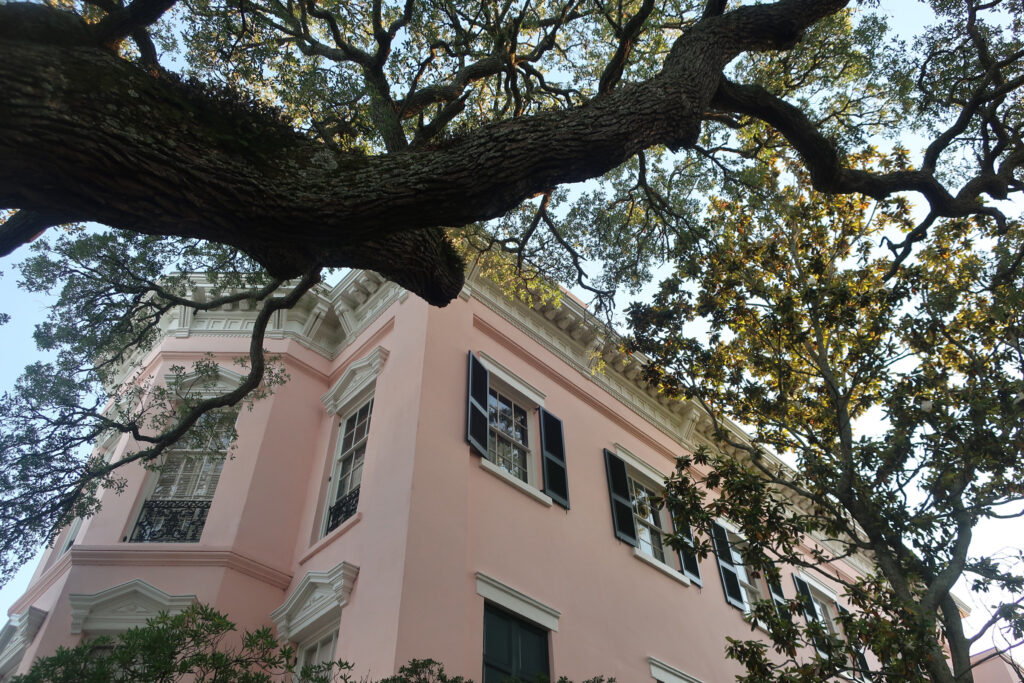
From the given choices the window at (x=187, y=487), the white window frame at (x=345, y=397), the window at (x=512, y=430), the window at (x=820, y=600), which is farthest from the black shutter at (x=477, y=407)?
the window at (x=820, y=600)

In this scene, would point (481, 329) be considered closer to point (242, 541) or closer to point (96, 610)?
point (242, 541)

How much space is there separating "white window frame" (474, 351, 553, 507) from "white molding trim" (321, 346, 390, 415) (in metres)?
1.46

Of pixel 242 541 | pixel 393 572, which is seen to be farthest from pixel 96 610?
pixel 393 572

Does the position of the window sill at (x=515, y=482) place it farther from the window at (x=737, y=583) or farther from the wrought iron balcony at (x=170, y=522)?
the wrought iron balcony at (x=170, y=522)

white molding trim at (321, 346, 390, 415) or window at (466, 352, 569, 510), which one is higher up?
white molding trim at (321, 346, 390, 415)

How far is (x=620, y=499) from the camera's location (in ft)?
37.9

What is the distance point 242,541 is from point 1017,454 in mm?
9120

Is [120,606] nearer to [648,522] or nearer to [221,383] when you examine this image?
[221,383]

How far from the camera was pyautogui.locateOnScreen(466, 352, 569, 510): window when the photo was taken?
1002cm

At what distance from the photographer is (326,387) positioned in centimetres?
1260

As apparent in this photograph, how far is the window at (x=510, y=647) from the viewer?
8070mm

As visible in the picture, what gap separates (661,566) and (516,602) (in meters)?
3.59

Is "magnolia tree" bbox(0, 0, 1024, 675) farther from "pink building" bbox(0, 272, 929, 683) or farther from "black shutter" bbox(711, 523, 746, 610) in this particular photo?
"black shutter" bbox(711, 523, 746, 610)

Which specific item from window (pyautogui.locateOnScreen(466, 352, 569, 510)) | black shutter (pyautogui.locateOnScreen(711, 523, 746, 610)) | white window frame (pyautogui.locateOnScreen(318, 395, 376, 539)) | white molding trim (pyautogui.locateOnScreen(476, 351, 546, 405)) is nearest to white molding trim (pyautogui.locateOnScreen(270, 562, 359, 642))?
white window frame (pyautogui.locateOnScreen(318, 395, 376, 539))
